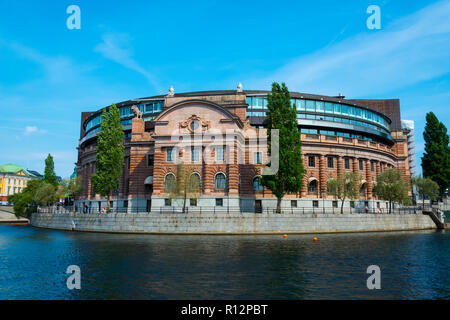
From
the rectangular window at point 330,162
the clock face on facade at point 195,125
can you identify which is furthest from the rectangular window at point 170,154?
the rectangular window at point 330,162

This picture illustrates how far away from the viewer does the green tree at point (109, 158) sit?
1939 inches

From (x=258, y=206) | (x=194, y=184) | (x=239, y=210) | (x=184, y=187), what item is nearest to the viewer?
(x=184, y=187)

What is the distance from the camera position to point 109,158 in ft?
164

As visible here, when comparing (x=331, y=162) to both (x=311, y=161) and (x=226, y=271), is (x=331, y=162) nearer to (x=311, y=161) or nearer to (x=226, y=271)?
(x=311, y=161)

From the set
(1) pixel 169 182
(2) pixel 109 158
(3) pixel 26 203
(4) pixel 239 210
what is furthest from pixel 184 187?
(3) pixel 26 203

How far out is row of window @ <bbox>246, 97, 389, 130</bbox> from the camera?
6122 centimetres

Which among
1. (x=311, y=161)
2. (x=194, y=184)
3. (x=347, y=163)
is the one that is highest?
(x=311, y=161)

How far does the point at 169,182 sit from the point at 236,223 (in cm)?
1321

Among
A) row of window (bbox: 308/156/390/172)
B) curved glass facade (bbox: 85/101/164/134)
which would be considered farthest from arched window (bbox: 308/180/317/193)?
curved glass facade (bbox: 85/101/164/134)

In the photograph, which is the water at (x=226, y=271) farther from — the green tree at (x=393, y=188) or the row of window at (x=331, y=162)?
the row of window at (x=331, y=162)

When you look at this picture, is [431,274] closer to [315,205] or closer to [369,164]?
[315,205]

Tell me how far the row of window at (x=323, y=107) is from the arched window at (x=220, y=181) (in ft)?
60.6
